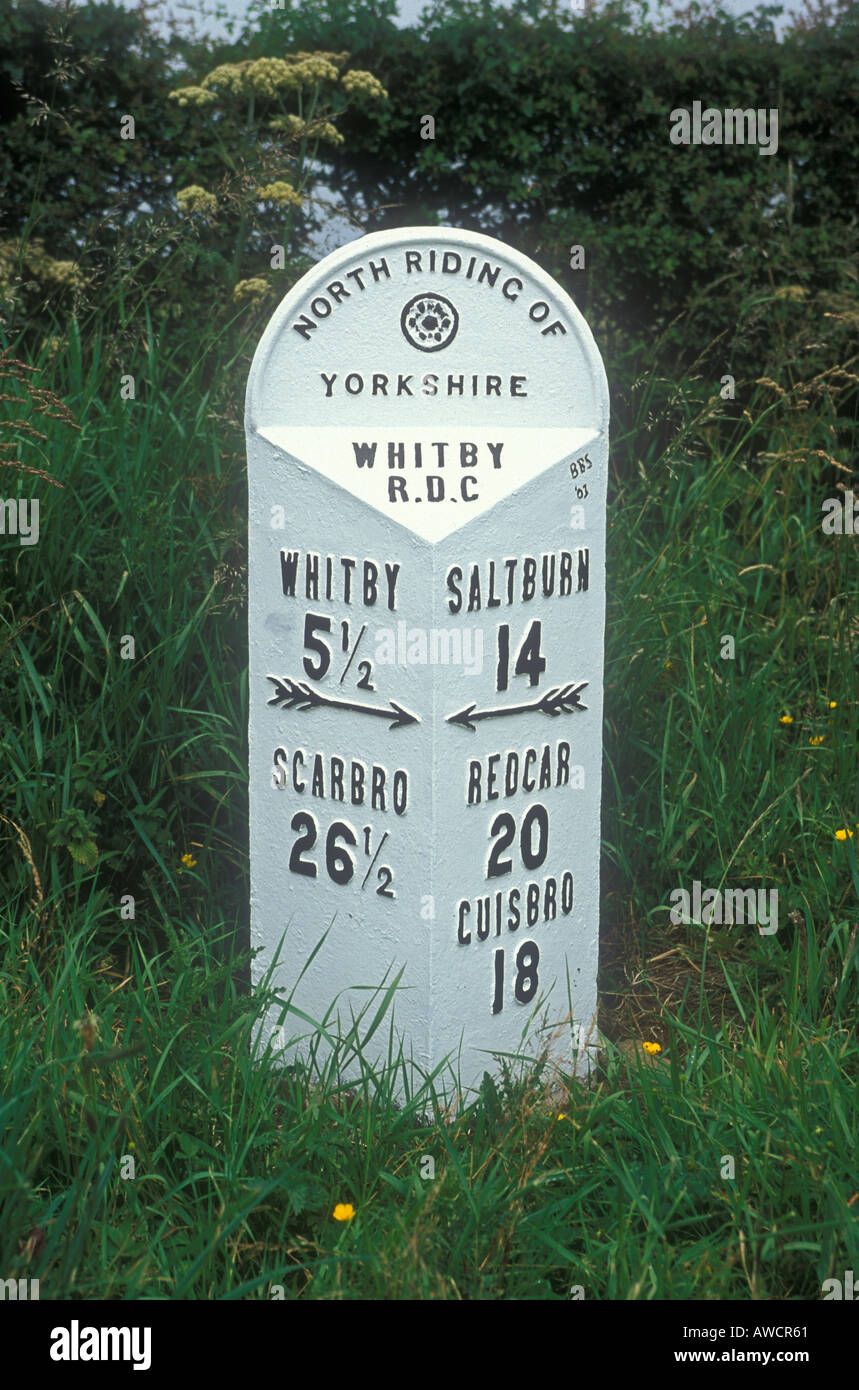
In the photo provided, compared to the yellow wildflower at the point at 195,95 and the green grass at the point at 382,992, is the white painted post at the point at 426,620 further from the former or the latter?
the yellow wildflower at the point at 195,95

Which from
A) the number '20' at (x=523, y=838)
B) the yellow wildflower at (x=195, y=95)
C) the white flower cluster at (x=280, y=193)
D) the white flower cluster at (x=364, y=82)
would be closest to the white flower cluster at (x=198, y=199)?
the white flower cluster at (x=280, y=193)

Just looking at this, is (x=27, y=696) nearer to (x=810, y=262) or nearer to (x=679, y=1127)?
(x=679, y=1127)

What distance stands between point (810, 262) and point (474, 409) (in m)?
2.92

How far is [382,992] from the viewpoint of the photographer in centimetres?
250

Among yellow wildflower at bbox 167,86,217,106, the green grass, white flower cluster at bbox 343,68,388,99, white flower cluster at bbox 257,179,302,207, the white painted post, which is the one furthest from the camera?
white flower cluster at bbox 343,68,388,99

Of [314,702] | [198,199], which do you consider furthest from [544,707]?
[198,199]

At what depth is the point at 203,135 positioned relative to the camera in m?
4.57

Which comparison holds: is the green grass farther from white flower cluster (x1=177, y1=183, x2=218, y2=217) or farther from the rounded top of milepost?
the rounded top of milepost

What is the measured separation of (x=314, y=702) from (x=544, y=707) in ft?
1.48

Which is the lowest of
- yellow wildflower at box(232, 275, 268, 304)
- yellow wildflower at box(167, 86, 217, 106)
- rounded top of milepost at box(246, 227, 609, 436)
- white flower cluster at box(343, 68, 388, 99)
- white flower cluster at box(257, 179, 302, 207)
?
rounded top of milepost at box(246, 227, 609, 436)

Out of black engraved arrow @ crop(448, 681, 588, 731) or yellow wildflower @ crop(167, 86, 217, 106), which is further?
yellow wildflower @ crop(167, 86, 217, 106)


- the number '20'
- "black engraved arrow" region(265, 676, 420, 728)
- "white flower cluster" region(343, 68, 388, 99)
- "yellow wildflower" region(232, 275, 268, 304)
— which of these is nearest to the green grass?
"yellow wildflower" region(232, 275, 268, 304)

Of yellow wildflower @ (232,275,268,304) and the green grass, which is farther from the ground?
yellow wildflower @ (232,275,268,304)

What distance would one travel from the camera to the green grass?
199cm
